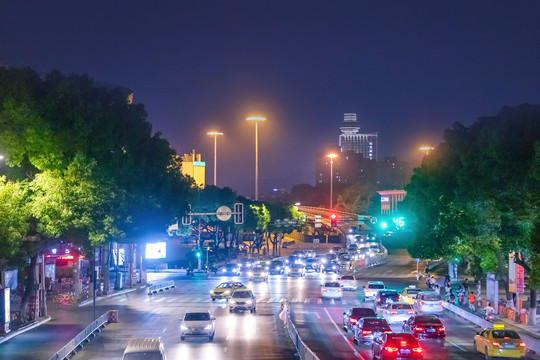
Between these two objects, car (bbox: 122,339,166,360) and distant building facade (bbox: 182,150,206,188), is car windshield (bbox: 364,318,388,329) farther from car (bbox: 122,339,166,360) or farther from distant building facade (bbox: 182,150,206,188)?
distant building facade (bbox: 182,150,206,188)

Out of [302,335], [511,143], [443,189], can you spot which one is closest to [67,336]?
[302,335]

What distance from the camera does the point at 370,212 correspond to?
172 metres

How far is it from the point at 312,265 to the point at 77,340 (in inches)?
2592

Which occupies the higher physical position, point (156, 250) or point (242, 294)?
point (156, 250)

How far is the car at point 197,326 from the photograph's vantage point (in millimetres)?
36303

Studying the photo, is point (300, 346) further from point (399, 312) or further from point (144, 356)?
point (399, 312)

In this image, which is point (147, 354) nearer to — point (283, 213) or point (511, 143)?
point (511, 143)

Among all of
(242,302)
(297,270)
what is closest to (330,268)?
(297,270)

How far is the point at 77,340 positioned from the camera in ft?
112

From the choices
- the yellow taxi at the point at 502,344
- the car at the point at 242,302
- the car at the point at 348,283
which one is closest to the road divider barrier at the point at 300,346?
the yellow taxi at the point at 502,344

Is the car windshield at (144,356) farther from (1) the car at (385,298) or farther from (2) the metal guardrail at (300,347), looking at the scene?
(1) the car at (385,298)

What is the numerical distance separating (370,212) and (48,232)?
135 m

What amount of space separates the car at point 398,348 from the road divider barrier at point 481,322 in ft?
25.2

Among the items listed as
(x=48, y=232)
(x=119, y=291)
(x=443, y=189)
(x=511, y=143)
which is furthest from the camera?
(x=119, y=291)
